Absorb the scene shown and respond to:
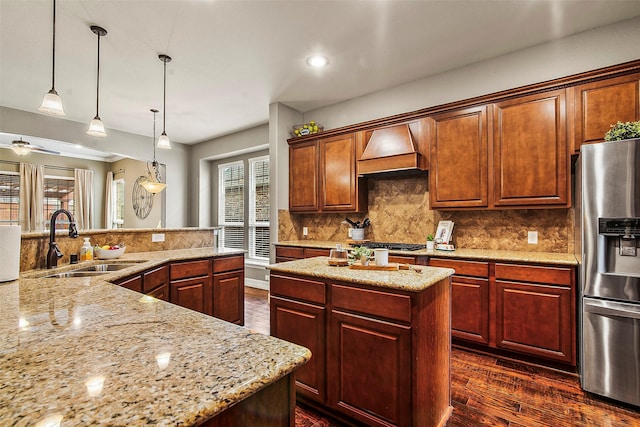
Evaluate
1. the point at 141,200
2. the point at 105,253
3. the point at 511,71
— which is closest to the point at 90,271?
the point at 105,253

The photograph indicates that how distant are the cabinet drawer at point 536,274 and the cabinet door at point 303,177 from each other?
239 centimetres

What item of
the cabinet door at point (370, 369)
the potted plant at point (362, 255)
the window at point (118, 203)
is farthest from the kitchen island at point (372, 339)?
the window at point (118, 203)

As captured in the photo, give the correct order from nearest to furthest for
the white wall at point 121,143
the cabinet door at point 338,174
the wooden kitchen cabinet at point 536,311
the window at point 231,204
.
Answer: the wooden kitchen cabinet at point 536,311 → the cabinet door at point 338,174 → the white wall at point 121,143 → the window at point 231,204

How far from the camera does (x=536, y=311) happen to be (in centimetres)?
254

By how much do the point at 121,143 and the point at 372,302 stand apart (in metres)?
5.87

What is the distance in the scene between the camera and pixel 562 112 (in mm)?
2693

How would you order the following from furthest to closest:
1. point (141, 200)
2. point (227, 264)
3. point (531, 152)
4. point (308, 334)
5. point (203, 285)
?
1. point (141, 200)
2. point (227, 264)
3. point (203, 285)
4. point (531, 152)
5. point (308, 334)

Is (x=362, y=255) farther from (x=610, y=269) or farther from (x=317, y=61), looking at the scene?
(x=317, y=61)

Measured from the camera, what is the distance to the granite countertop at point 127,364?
1.82 ft

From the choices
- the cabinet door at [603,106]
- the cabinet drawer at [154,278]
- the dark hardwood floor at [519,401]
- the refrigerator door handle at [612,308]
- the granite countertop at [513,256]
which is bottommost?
the dark hardwood floor at [519,401]

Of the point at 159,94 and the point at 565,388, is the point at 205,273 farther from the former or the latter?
the point at 565,388

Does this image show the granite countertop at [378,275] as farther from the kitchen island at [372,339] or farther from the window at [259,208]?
the window at [259,208]

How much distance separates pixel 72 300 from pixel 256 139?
15.3 feet

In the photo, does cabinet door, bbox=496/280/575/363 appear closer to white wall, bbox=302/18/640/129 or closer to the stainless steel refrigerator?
the stainless steel refrigerator
